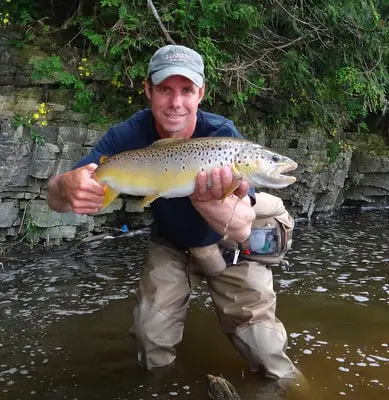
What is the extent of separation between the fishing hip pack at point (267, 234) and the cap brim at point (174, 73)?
3.91 ft

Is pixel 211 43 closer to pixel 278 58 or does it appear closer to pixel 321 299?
pixel 278 58

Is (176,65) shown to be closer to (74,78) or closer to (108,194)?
(108,194)

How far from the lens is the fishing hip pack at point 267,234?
4.24 m

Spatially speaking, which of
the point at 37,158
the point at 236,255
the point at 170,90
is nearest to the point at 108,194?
the point at 170,90

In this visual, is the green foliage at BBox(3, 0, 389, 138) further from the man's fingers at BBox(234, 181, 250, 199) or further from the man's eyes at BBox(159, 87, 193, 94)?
the man's fingers at BBox(234, 181, 250, 199)

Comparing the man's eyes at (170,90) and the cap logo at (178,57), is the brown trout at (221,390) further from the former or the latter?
the cap logo at (178,57)

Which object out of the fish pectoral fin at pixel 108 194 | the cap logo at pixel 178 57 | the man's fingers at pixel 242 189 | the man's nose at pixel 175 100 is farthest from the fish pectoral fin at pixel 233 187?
the cap logo at pixel 178 57

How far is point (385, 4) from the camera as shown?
1349 cm

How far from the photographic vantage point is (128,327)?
18.0 ft

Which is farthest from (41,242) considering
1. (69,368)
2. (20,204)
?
(69,368)

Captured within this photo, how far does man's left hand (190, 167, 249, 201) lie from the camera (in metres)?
3.03

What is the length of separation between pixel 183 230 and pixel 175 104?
1.00 m

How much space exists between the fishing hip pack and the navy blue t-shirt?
1.24 feet

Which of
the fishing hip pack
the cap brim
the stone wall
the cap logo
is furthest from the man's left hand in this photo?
the stone wall
